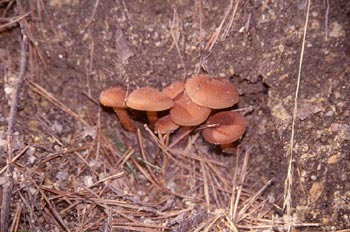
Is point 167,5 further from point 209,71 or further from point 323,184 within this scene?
point 323,184

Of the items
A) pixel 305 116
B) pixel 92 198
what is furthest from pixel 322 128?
pixel 92 198

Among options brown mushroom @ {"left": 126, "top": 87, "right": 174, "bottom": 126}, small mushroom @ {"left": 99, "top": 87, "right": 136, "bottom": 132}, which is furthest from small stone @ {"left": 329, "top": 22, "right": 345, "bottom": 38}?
small mushroom @ {"left": 99, "top": 87, "right": 136, "bottom": 132}

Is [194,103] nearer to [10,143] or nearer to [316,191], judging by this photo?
[316,191]

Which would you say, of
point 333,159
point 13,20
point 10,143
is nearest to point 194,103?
point 333,159

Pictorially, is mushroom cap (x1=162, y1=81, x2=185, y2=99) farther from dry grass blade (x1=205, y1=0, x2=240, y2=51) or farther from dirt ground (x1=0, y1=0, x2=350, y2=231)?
dry grass blade (x1=205, y1=0, x2=240, y2=51)

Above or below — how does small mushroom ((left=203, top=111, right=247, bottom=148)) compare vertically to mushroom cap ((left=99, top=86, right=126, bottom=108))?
below

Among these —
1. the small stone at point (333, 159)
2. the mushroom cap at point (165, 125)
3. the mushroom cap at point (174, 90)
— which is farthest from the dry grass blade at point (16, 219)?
the small stone at point (333, 159)

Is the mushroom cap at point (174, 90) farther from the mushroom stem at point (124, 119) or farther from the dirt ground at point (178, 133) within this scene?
the mushroom stem at point (124, 119)
